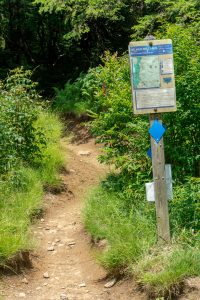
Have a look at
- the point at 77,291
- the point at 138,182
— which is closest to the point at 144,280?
the point at 77,291

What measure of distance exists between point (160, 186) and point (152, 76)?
112 cm

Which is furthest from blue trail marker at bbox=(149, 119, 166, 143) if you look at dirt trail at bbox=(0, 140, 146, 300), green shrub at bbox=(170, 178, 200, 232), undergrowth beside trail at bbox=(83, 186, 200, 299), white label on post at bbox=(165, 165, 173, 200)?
dirt trail at bbox=(0, 140, 146, 300)

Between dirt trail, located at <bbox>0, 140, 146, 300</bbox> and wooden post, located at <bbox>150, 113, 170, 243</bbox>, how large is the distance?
0.65 m

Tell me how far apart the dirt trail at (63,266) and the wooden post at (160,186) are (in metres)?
0.65

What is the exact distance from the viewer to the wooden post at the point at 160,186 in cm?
503

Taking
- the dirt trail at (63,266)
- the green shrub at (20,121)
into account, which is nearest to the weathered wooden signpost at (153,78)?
the dirt trail at (63,266)

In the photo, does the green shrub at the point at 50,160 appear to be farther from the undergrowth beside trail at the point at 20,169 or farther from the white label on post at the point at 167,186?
the white label on post at the point at 167,186

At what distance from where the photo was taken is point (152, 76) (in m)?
4.96

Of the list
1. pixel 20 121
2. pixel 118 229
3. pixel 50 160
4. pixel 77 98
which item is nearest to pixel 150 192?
pixel 118 229

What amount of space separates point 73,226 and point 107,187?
A: 0.74 meters

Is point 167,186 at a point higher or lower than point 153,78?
lower

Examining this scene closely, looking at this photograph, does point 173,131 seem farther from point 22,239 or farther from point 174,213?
point 22,239

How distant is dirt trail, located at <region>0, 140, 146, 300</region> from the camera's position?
4.96 meters

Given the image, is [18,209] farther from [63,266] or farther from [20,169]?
[20,169]
